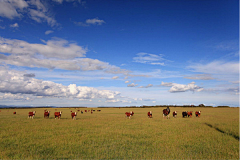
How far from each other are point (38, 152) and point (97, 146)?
3.27 metres

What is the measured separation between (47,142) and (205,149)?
10.0m

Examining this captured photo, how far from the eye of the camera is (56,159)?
766 cm

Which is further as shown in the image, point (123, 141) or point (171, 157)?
point (123, 141)

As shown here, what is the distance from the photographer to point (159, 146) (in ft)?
31.9

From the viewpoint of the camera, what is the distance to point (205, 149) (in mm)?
9344

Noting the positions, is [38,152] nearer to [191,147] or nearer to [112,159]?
[112,159]

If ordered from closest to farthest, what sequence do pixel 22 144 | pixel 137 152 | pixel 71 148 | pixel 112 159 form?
1. pixel 112 159
2. pixel 137 152
3. pixel 71 148
4. pixel 22 144

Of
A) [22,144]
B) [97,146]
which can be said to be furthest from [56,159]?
[22,144]

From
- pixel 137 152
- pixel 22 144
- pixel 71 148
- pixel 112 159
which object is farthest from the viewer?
pixel 22 144

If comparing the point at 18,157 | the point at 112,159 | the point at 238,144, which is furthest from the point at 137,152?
the point at 238,144

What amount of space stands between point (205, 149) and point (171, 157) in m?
2.80

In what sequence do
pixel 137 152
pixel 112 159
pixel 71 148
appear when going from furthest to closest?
pixel 71 148 → pixel 137 152 → pixel 112 159

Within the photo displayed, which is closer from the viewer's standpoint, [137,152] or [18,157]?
[18,157]

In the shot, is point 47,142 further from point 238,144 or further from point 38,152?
point 238,144
